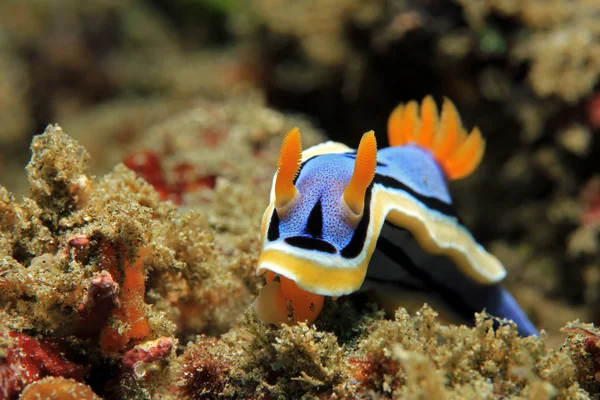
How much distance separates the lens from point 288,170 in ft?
6.56

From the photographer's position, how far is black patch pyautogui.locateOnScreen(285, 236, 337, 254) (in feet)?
6.27

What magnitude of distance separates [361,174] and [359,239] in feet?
0.88

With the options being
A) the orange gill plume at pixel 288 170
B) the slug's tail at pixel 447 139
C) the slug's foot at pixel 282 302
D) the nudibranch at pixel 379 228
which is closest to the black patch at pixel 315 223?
the nudibranch at pixel 379 228

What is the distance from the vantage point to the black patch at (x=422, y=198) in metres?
2.48

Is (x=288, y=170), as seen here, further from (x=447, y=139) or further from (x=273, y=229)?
(x=447, y=139)

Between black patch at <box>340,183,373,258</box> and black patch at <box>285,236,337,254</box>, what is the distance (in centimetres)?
7

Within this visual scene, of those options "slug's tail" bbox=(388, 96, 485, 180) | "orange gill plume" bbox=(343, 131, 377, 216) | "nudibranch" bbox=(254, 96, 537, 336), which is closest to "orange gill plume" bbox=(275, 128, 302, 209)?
"nudibranch" bbox=(254, 96, 537, 336)

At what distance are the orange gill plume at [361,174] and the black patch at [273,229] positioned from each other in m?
0.29

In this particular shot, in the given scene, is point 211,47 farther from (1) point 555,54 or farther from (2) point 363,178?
(2) point 363,178

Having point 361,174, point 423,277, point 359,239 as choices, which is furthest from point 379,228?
point 423,277

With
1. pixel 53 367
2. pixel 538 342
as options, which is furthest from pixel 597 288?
pixel 53 367

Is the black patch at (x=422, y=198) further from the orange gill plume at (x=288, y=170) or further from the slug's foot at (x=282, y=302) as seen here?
the slug's foot at (x=282, y=302)

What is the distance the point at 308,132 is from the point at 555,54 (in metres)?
2.28

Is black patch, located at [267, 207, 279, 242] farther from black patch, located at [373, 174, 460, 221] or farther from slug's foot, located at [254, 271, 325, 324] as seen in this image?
black patch, located at [373, 174, 460, 221]
